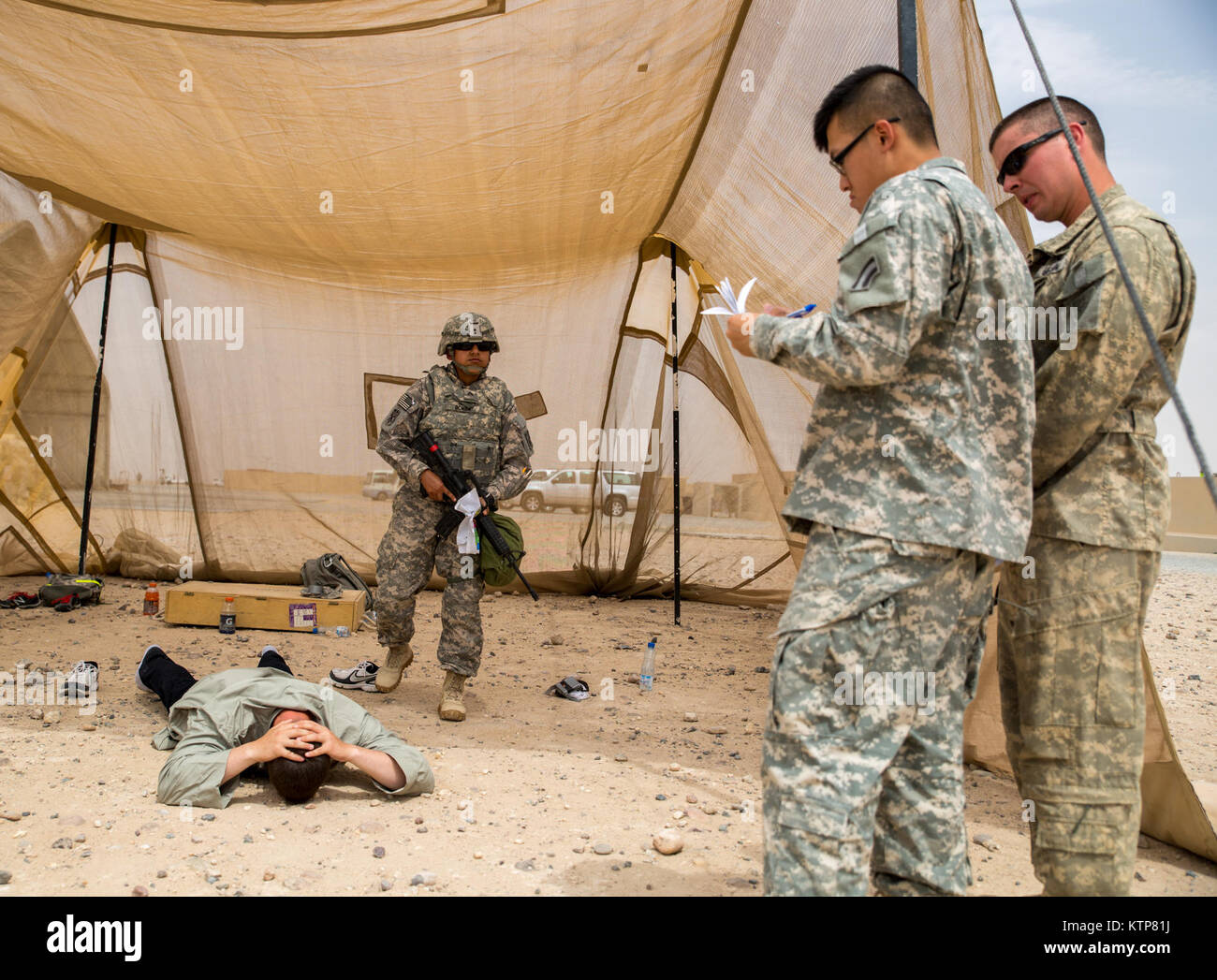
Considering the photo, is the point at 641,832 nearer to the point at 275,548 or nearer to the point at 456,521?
the point at 456,521

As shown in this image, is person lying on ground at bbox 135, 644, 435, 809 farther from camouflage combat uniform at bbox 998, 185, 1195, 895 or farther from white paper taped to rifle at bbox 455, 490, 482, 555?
camouflage combat uniform at bbox 998, 185, 1195, 895

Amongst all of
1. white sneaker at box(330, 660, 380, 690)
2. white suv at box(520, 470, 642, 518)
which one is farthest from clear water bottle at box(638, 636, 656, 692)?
white suv at box(520, 470, 642, 518)

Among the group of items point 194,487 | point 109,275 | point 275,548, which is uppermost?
point 109,275

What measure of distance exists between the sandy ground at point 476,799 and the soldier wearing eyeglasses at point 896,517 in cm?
98

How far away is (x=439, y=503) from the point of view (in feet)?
14.7

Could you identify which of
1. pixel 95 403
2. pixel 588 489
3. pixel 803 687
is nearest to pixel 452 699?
pixel 803 687

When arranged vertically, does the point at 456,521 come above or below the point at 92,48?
below

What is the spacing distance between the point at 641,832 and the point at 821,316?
6.35 ft

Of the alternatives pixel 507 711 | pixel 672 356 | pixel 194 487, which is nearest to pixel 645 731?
pixel 507 711

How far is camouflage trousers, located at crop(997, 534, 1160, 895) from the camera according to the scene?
1819 millimetres

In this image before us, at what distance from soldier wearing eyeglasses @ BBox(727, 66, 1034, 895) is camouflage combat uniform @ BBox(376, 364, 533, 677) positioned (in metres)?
2.83

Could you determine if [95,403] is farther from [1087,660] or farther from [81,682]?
[1087,660]

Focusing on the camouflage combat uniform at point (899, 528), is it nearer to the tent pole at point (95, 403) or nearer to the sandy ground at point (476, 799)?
the sandy ground at point (476, 799)

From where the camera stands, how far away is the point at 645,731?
13.3 ft
